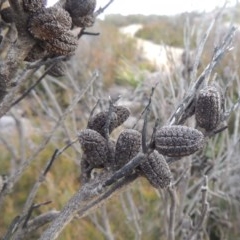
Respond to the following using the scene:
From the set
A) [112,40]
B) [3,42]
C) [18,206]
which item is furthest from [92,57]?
[3,42]

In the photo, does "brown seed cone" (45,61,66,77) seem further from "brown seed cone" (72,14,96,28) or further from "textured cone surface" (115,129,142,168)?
"textured cone surface" (115,129,142,168)

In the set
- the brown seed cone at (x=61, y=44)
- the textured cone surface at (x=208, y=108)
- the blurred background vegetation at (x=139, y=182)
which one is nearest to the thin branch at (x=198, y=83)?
the textured cone surface at (x=208, y=108)

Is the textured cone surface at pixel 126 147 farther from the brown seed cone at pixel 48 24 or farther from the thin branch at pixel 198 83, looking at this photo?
the brown seed cone at pixel 48 24

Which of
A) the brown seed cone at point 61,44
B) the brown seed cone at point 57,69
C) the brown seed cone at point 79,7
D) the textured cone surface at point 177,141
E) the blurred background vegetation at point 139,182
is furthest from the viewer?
the blurred background vegetation at point 139,182

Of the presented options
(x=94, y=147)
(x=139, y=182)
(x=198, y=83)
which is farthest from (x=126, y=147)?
(x=139, y=182)

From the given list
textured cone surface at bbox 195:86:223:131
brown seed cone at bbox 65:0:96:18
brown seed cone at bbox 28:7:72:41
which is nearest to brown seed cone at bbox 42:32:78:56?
brown seed cone at bbox 28:7:72:41

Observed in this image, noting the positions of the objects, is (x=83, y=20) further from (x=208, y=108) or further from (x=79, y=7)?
(x=208, y=108)

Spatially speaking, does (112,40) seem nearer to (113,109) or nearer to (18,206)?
(18,206)
